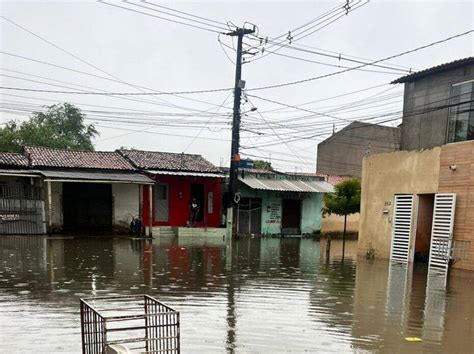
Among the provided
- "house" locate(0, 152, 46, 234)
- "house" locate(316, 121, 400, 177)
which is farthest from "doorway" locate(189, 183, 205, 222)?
"house" locate(316, 121, 400, 177)

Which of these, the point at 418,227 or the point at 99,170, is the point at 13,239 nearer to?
the point at 99,170

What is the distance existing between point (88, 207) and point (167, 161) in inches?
193

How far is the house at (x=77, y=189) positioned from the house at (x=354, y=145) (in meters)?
21.6

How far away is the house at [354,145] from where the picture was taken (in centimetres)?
3766

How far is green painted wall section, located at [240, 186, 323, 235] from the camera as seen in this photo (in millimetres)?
26438

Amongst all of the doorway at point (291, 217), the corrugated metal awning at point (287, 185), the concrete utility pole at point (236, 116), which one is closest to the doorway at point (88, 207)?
the concrete utility pole at point (236, 116)

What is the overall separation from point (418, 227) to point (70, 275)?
11020mm

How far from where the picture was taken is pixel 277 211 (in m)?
27.0

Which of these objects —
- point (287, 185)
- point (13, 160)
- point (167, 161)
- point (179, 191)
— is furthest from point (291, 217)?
point (13, 160)

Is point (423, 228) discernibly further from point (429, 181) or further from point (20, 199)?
point (20, 199)

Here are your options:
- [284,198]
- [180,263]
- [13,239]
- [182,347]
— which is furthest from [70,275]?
[284,198]

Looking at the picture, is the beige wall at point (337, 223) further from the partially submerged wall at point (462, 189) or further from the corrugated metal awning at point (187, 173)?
the partially submerged wall at point (462, 189)

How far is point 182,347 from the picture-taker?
18.1 ft

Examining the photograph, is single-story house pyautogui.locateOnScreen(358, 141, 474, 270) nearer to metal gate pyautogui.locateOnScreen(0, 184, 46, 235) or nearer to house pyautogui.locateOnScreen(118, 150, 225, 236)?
house pyautogui.locateOnScreen(118, 150, 225, 236)
